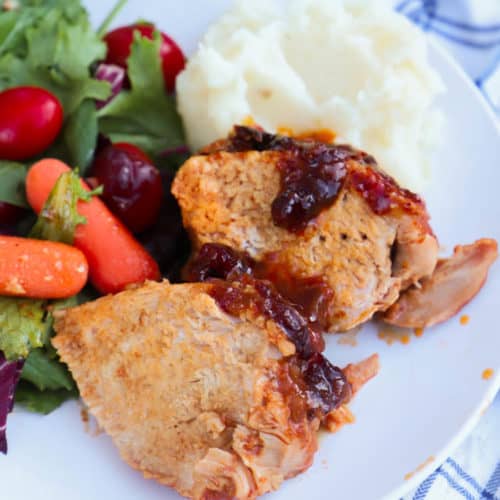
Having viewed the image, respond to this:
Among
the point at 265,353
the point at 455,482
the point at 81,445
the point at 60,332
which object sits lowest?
the point at 81,445

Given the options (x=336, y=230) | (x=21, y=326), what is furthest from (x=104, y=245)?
(x=336, y=230)

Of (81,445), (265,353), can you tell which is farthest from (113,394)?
(265,353)

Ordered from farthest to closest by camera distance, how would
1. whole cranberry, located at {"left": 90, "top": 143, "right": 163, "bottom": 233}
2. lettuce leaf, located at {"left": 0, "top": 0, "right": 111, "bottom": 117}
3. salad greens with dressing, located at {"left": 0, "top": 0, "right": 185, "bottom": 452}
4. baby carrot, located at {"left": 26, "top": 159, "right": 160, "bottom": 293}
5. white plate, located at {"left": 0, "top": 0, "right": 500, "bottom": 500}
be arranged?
lettuce leaf, located at {"left": 0, "top": 0, "right": 111, "bottom": 117} → salad greens with dressing, located at {"left": 0, "top": 0, "right": 185, "bottom": 452} → whole cranberry, located at {"left": 90, "top": 143, "right": 163, "bottom": 233} → baby carrot, located at {"left": 26, "top": 159, "right": 160, "bottom": 293} → white plate, located at {"left": 0, "top": 0, "right": 500, "bottom": 500}

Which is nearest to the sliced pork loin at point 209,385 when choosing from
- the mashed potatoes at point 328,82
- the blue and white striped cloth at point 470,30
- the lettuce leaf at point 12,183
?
the lettuce leaf at point 12,183

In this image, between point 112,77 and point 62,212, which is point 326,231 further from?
point 112,77

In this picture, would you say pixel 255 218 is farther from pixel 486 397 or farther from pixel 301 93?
pixel 486 397

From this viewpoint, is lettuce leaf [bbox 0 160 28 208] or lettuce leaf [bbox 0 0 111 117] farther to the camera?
lettuce leaf [bbox 0 0 111 117]

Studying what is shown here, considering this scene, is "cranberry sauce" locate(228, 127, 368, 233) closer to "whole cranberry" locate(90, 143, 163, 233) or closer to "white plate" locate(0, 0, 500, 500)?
"white plate" locate(0, 0, 500, 500)

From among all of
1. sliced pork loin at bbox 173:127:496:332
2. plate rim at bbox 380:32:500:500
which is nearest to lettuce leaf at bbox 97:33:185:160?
sliced pork loin at bbox 173:127:496:332
